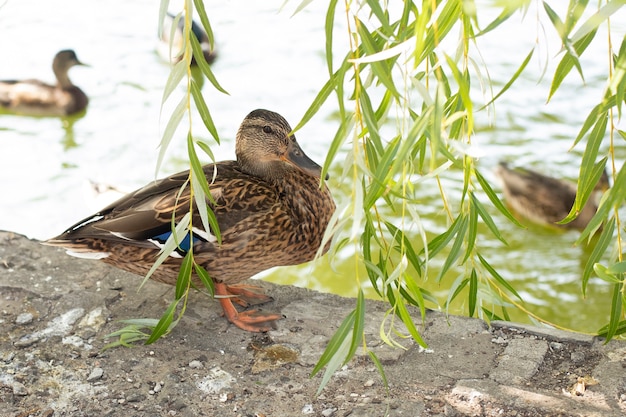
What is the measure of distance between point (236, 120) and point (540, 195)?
2.63 m

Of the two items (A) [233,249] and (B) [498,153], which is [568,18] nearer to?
(A) [233,249]

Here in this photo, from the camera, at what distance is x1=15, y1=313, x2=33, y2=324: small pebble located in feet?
10.5

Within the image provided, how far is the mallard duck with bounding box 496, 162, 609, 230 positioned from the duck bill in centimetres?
349

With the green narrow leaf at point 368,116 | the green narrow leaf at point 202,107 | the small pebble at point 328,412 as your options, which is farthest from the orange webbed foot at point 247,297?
the green narrow leaf at point 368,116

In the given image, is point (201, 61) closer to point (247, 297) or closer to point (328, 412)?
point (328, 412)

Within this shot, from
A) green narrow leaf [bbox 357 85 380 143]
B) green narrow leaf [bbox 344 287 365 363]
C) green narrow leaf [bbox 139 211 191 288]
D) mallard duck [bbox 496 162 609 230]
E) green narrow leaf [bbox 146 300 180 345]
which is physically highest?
green narrow leaf [bbox 357 85 380 143]

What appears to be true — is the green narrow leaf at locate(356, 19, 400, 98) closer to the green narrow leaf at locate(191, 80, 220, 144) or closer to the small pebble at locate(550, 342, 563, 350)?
the green narrow leaf at locate(191, 80, 220, 144)

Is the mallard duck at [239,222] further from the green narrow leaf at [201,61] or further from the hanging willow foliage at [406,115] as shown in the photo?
the green narrow leaf at [201,61]

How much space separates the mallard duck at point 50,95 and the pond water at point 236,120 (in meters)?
0.12

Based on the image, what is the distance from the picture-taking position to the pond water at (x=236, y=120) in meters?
5.79

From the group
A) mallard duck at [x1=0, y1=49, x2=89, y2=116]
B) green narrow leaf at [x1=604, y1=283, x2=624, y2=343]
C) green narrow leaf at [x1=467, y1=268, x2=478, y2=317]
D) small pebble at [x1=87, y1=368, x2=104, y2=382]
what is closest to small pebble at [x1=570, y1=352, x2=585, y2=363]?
green narrow leaf at [x1=604, y1=283, x2=624, y2=343]

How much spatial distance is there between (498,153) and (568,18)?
5.40 metres

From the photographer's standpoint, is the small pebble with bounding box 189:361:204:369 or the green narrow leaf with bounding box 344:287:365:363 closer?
the green narrow leaf with bounding box 344:287:365:363

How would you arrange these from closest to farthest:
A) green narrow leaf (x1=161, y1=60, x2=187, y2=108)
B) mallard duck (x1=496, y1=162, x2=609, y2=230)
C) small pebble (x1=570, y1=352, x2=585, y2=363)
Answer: green narrow leaf (x1=161, y1=60, x2=187, y2=108), small pebble (x1=570, y1=352, x2=585, y2=363), mallard duck (x1=496, y1=162, x2=609, y2=230)
